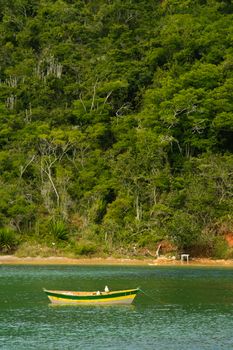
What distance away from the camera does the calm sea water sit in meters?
29.9

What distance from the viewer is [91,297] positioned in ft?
131

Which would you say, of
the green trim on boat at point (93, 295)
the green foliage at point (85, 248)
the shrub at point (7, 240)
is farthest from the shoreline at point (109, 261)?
the green trim on boat at point (93, 295)

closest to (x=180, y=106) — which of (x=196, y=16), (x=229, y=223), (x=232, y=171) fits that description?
(x=232, y=171)

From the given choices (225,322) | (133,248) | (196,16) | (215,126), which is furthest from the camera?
(196,16)

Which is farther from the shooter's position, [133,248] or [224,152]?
[224,152]

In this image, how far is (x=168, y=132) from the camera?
77812 mm

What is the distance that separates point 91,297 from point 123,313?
260cm

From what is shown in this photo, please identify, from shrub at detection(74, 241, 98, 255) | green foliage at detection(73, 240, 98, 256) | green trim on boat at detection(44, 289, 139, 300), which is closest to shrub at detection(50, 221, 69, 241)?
green foliage at detection(73, 240, 98, 256)

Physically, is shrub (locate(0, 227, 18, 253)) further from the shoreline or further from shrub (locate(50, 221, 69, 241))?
shrub (locate(50, 221, 69, 241))

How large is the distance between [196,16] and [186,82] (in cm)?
2055

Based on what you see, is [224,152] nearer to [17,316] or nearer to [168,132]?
[168,132]

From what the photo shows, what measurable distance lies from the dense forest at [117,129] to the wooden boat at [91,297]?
82.2 ft

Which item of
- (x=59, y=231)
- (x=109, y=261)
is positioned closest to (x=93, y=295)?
(x=109, y=261)

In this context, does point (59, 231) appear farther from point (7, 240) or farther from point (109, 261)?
point (109, 261)
